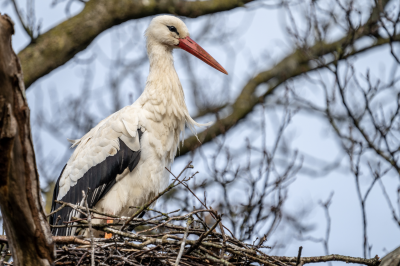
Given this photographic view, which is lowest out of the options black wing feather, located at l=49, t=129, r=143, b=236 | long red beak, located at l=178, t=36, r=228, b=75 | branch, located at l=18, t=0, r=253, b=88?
black wing feather, located at l=49, t=129, r=143, b=236

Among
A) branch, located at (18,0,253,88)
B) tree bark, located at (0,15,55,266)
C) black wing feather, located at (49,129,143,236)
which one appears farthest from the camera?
branch, located at (18,0,253,88)

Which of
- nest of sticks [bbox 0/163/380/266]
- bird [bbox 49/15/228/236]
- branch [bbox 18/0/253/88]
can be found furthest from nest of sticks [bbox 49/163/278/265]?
branch [bbox 18/0/253/88]

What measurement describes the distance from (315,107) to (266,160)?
5.18ft

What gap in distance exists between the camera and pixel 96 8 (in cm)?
690

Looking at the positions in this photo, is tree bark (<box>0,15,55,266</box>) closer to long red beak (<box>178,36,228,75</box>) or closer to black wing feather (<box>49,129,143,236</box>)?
black wing feather (<box>49,129,143,236</box>)

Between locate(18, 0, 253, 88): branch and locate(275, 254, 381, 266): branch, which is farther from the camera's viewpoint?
locate(18, 0, 253, 88): branch

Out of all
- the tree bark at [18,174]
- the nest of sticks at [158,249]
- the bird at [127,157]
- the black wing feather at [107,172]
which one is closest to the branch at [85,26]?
the bird at [127,157]

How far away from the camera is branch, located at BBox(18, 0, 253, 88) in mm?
6375

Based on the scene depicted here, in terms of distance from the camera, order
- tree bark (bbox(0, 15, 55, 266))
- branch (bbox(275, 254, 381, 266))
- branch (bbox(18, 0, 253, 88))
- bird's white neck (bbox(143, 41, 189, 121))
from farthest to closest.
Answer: branch (bbox(18, 0, 253, 88)) → bird's white neck (bbox(143, 41, 189, 121)) → branch (bbox(275, 254, 381, 266)) → tree bark (bbox(0, 15, 55, 266))

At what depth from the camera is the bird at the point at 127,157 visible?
433 centimetres

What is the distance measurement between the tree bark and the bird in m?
1.84

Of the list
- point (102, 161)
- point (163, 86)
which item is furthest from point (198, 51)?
point (102, 161)

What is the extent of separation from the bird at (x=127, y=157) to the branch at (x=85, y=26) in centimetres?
214

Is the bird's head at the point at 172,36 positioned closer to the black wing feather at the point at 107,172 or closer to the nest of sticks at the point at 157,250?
the black wing feather at the point at 107,172
